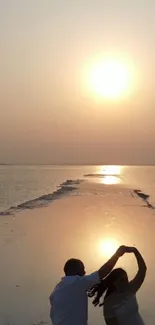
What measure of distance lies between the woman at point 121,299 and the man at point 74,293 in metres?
0.21

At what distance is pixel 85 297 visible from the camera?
439 centimetres

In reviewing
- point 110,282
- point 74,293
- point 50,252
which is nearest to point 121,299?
point 110,282

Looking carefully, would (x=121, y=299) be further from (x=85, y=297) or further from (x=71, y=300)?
(x=71, y=300)

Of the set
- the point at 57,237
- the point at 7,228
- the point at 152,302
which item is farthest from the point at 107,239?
the point at 152,302

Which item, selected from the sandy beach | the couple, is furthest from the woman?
the sandy beach

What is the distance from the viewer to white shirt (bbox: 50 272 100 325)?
4.28 m

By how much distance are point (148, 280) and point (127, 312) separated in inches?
269

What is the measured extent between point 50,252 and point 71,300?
10.1 meters

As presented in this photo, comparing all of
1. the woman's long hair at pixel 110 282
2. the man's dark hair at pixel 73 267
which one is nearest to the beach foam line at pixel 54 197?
the woman's long hair at pixel 110 282

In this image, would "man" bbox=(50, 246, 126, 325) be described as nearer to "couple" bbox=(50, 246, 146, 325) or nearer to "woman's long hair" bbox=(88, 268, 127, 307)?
"couple" bbox=(50, 246, 146, 325)

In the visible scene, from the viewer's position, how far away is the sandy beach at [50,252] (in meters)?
8.84

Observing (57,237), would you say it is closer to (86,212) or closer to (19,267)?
(19,267)

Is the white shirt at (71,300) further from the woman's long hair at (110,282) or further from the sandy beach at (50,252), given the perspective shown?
the sandy beach at (50,252)

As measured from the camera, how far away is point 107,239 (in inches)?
675
